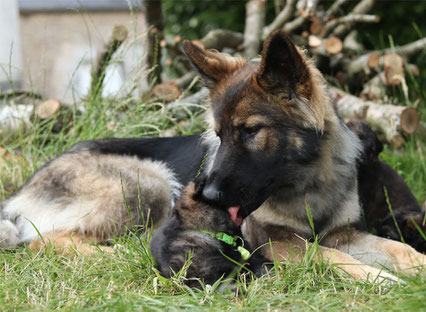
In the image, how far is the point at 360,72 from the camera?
674 cm

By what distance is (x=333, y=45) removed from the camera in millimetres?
6551

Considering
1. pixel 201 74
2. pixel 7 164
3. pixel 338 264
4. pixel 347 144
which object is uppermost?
pixel 201 74

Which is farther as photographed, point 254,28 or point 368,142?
point 254,28

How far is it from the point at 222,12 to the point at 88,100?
18.5ft

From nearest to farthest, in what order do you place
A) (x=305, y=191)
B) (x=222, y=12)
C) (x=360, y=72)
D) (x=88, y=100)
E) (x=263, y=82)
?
(x=263, y=82), (x=305, y=191), (x=88, y=100), (x=360, y=72), (x=222, y=12)

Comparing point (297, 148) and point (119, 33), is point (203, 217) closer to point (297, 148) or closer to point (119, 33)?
point (297, 148)

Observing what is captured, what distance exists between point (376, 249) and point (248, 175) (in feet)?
3.52

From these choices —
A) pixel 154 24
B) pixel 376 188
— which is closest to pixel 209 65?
pixel 376 188

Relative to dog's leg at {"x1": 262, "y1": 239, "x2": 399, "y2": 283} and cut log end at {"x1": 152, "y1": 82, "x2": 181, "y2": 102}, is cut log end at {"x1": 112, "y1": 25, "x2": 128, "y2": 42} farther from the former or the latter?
dog's leg at {"x1": 262, "y1": 239, "x2": 399, "y2": 283}

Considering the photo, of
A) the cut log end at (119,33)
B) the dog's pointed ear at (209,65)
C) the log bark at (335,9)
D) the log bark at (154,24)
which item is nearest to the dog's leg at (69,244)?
the dog's pointed ear at (209,65)

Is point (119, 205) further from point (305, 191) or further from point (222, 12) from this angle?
point (222, 12)

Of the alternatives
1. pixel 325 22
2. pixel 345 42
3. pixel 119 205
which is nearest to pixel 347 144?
pixel 119 205

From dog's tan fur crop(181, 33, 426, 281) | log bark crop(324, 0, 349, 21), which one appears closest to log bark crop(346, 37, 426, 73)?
log bark crop(324, 0, 349, 21)

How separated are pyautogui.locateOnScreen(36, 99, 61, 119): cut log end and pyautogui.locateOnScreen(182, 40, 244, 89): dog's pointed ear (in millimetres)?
2612
